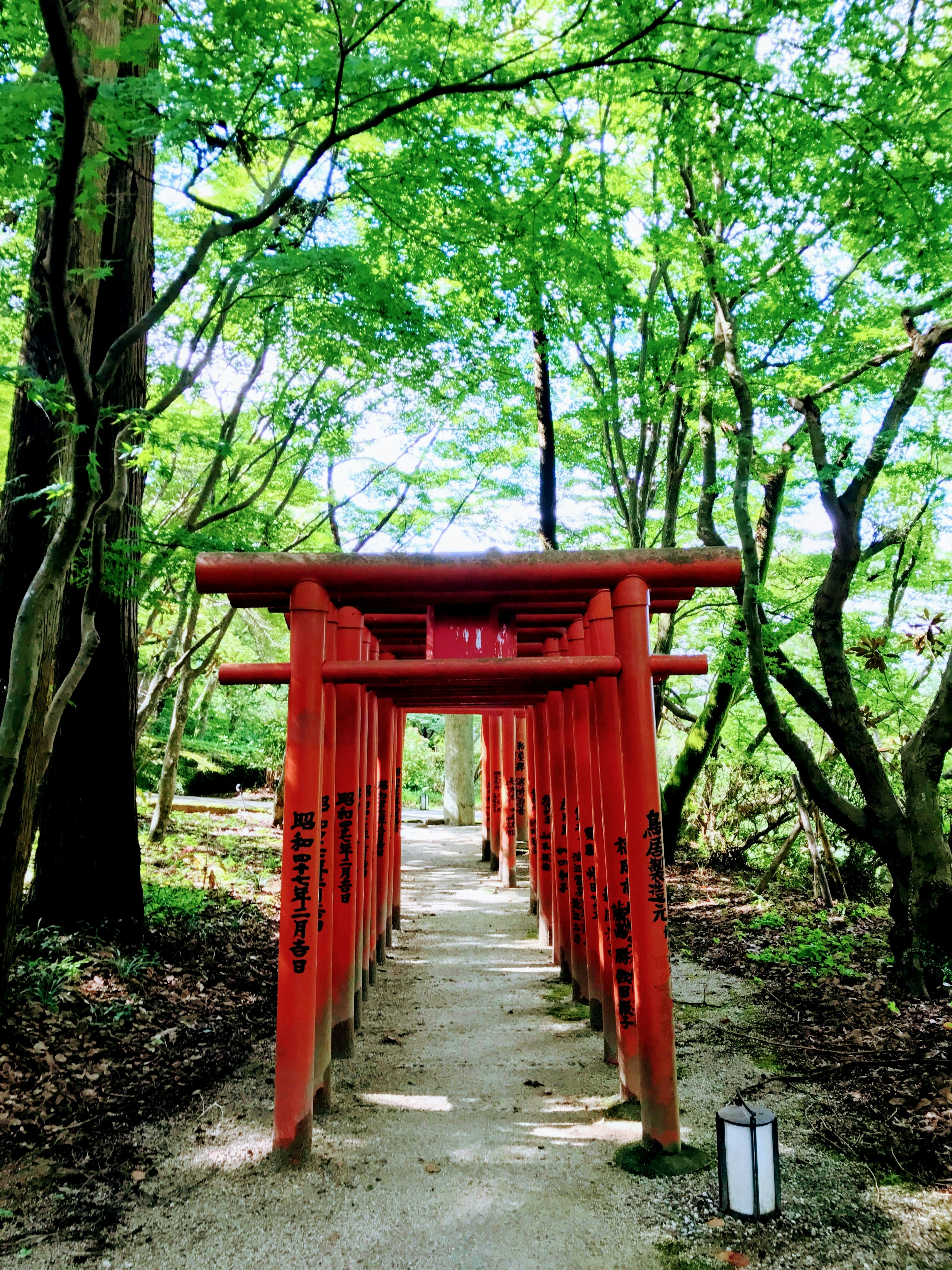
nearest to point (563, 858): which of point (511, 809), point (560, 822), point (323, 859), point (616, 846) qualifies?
point (560, 822)

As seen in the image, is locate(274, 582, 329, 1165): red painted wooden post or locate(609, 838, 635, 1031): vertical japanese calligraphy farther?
locate(609, 838, 635, 1031): vertical japanese calligraphy

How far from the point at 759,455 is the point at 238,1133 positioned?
704 cm

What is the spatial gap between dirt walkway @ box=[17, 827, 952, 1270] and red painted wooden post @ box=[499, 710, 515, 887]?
19.6 feet

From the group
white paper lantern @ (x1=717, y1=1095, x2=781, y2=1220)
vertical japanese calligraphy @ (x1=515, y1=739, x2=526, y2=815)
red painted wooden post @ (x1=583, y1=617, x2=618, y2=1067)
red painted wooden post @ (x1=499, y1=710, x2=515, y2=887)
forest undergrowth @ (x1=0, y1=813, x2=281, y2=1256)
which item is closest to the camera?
white paper lantern @ (x1=717, y1=1095, x2=781, y2=1220)

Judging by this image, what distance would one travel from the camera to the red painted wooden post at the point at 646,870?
3.67 meters

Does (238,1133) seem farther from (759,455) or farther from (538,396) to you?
(538,396)

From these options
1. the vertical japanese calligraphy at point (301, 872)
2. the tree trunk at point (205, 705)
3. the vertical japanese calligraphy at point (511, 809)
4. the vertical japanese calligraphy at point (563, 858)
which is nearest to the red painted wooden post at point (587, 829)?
the vertical japanese calligraphy at point (563, 858)

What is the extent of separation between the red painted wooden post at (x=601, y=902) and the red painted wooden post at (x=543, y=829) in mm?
2546

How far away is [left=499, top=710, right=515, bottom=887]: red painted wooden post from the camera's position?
1172cm

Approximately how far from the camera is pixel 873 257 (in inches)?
304

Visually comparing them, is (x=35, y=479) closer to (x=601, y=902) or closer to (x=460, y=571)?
(x=460, y=571)

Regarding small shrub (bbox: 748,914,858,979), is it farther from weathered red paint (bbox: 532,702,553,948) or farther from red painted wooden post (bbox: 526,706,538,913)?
red painted wooden post (bbox: 526,706,538,913)

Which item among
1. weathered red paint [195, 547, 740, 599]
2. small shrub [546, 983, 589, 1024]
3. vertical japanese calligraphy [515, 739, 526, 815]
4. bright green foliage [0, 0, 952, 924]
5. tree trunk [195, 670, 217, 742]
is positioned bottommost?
small shrub [546, 983, 589, 1024]

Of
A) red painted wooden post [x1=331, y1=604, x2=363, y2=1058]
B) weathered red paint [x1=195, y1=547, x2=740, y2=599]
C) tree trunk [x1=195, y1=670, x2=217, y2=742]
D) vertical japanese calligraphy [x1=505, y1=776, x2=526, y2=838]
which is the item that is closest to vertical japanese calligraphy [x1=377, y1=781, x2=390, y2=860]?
red painted wooden post [x1=331, y1=604, x2=363, y2=1058]
